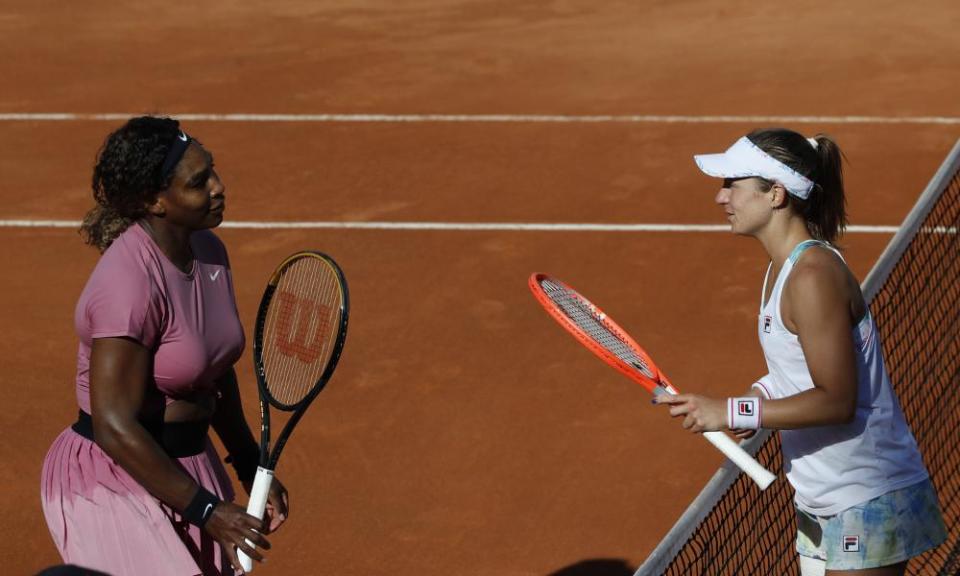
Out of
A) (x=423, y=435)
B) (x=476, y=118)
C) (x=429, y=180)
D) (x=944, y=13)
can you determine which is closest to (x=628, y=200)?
(x=429, y=180)

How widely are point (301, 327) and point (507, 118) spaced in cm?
786

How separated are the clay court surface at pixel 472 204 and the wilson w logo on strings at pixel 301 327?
6.46 feet

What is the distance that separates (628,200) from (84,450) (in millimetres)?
6863

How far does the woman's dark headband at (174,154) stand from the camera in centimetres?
376

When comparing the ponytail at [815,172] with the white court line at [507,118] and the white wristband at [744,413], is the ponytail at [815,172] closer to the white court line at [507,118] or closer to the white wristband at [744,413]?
the white wristband at [744,413]

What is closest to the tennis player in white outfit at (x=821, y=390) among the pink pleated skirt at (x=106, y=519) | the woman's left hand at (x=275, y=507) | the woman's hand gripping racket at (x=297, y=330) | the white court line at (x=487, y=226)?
the woman's hand gripping racket at (x=297, y=330)

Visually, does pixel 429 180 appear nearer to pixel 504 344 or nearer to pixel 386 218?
pixel 386 218

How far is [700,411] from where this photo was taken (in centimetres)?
372

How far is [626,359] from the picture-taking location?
4406mm

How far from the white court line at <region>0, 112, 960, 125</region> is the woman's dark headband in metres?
8.21

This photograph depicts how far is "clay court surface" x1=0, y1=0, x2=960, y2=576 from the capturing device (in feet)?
21.3

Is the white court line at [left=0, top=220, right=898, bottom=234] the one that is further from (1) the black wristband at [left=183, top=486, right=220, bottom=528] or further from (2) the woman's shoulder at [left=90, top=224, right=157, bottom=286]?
(1) the black wristband at [left=183, top=486, right=220, bottom=528]

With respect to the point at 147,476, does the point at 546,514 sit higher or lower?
lower

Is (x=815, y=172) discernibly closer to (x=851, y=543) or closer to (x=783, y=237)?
(x=783, y=237)
